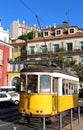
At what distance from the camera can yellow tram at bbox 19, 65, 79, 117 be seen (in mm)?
15742

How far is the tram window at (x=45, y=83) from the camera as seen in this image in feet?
52.9

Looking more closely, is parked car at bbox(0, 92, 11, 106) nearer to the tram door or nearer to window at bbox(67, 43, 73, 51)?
the tram door

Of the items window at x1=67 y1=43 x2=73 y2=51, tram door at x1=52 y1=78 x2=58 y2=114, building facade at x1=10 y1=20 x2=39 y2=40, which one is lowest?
tram door at x1=52 y1=78 x2=58 y2=114

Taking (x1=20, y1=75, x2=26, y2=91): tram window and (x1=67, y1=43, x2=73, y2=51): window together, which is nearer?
(x1=20, y1=75, x2=26, y2=91): tram window

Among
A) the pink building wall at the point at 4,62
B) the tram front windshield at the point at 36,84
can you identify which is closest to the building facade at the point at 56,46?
the pink building wall at the point at 4,62

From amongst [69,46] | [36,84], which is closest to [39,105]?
[36,84]

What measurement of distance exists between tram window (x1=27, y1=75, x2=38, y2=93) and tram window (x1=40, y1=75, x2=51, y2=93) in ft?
0.81

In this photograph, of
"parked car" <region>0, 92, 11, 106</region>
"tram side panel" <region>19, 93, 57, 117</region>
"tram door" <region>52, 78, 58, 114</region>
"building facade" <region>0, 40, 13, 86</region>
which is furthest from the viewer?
"building facade" <region>0, 40, 13, 86</region>

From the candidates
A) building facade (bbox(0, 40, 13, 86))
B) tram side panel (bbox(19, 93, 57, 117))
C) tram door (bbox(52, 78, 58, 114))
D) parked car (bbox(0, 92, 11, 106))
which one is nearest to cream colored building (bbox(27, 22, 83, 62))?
building facade (bbox(0, 40, 13, 86))

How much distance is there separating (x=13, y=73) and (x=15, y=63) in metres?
2.41

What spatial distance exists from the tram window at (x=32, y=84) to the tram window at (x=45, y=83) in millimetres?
246

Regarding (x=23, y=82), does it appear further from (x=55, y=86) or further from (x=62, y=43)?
(x=62, y=43)

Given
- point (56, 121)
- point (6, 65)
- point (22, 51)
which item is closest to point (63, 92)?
point (56, 121)

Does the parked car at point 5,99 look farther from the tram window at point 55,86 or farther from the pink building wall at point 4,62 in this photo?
the pink building wall at point 4,62
